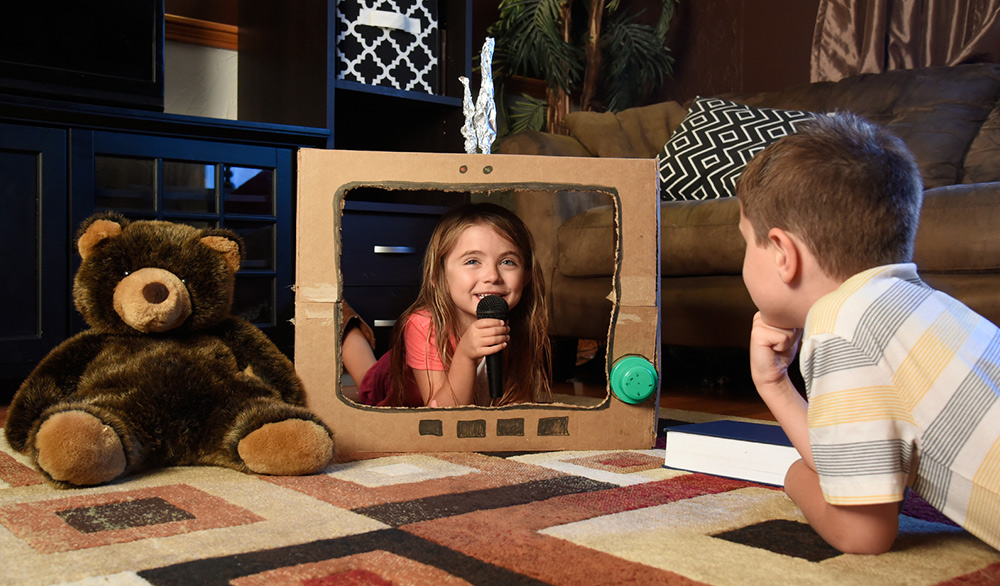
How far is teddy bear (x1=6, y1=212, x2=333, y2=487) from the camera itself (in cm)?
82

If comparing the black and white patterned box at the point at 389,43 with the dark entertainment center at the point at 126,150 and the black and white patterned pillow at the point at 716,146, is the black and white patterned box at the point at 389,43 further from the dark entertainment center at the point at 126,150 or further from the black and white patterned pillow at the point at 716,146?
the black and white patterned pillow at the point at 716,146

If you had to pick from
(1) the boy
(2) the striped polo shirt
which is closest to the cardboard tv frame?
(1) the boy

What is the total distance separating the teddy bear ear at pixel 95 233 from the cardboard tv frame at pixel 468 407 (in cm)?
23

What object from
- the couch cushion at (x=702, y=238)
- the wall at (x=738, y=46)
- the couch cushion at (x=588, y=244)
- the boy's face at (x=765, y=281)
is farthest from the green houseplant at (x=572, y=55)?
the boy's face at (x=765, y=281)

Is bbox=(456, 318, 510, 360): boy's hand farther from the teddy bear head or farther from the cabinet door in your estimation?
the cabinet door

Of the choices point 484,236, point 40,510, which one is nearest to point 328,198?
point 484,236

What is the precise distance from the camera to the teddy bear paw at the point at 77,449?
0.77 metres

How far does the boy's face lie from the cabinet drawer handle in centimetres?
103

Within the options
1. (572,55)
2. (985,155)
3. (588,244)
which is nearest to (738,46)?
(572,55)

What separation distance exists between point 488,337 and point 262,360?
290 millimetres

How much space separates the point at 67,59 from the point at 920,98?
6.04 feet

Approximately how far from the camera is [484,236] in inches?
51.1

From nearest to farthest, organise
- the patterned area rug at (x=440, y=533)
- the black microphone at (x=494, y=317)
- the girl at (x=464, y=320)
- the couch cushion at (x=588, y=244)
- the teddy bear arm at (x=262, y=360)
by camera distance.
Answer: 1. the patterned area rug at (x=440, y=533)
2. the teddy bear arm at (x=262, y=360)
3. the black microphone at (x=494, y=317)
4. the girl at (x=464, y=320)
5. the couch cushion at (x=588, y=244)

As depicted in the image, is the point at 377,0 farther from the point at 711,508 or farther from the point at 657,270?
the point at 711,508
